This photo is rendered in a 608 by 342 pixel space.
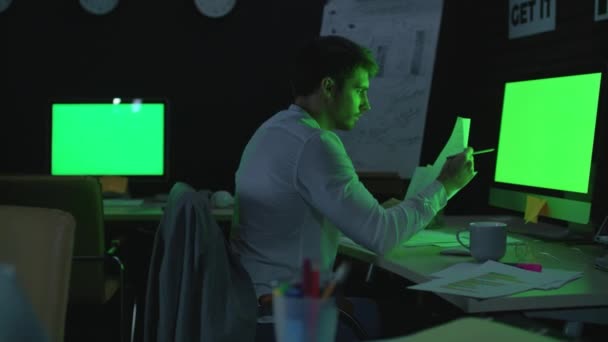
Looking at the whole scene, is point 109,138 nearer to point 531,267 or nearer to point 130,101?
point 130,101

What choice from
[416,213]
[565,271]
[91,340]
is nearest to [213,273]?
[416,213]

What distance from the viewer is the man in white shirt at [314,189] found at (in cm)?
199

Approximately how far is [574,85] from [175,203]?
1120 millimetres

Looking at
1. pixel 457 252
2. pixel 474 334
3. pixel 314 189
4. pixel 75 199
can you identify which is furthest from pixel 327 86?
pixel 474 334

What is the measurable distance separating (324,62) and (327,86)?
0.06 meters

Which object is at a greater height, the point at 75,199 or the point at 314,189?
the point at 314,189

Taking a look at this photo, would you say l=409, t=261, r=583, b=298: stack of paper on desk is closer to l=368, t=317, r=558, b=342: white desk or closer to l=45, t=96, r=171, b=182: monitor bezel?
l=368, t=317, r=558, b=342: white desk

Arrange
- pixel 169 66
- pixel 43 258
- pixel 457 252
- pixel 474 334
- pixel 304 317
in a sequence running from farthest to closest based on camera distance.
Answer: pixel 169 66
pixel 457 252
pixel 43 258
pixel 474 334
pixel 304 317

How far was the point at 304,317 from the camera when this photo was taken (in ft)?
2.74

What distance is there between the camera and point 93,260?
108 inches

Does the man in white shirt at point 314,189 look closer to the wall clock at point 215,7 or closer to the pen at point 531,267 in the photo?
→ the pen at point 531,267

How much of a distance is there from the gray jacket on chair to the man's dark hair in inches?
22.8

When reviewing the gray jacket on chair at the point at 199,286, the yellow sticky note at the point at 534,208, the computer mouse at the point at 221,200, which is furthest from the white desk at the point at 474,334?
the computer mouse at the point at 221,200

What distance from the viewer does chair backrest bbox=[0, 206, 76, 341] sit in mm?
1408
